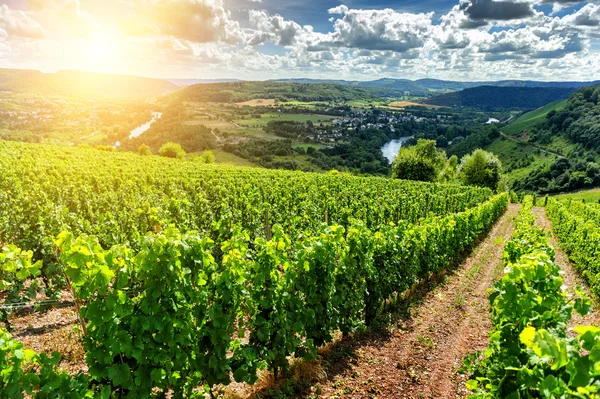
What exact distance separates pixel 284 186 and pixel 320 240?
16381mm

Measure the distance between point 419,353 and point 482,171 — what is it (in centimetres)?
6482

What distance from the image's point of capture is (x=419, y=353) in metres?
7.83

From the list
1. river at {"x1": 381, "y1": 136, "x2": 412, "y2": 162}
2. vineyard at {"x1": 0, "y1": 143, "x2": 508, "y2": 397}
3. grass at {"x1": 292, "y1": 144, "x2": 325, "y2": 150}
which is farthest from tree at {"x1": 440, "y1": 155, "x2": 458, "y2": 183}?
river at {"x1": 381, "y1": 136, "x2": 412, "y2": 162}

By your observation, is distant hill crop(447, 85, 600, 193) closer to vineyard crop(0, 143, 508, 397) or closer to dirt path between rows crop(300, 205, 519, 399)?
dirt path between rows crop(300, 205, 519, 399)

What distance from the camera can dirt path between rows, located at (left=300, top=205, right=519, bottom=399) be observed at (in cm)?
642

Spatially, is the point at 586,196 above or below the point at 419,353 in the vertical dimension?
below

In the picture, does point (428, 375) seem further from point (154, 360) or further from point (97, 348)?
point (97, 348)

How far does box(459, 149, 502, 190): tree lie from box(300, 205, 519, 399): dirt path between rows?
192 ft

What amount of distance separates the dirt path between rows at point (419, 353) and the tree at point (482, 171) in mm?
58629

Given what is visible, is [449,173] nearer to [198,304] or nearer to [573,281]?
[573,281]

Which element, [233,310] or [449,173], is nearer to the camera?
[233,310]

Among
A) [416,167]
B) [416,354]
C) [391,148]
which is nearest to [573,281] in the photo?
[416,354]

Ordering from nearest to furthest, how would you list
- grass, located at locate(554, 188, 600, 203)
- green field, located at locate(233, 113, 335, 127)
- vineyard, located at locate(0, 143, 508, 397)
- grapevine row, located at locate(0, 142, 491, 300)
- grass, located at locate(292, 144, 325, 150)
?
vineyard, located at locate(0, 143, 508, 397)
grapevine row, located at locate(0, 142, 491, 300)
grass, located at locate(554, 188, 600, 203)
grass, located at locate(292, 144, 325, 150)
green field, located at locate(233, 113, 335, 127)

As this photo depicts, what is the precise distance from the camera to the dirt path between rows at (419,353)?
21.1ft
